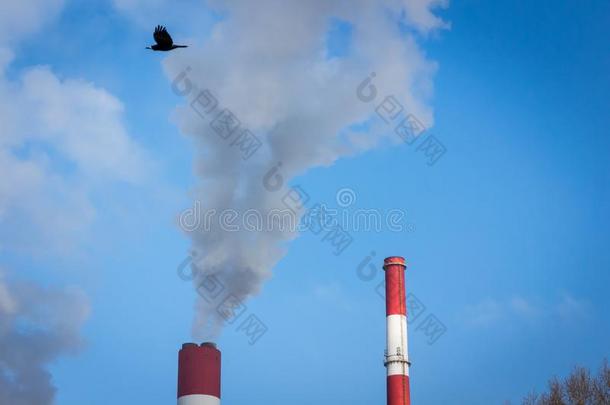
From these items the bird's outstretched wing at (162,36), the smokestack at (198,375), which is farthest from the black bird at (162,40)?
the smokestack at (198,375)

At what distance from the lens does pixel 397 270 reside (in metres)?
52.5

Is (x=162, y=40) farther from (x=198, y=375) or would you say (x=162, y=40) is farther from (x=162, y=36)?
(x=198, y=375)

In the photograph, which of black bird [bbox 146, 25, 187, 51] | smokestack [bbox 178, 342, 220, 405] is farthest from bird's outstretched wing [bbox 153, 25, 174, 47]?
smokestack [bbox 178, 342, 220, 405]

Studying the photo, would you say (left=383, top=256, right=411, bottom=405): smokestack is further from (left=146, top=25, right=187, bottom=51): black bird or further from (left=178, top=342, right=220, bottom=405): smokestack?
(left=146, top=25, right=187, bottom=51): black bird

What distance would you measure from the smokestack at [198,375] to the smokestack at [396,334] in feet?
26.9

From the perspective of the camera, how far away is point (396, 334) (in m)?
51.3

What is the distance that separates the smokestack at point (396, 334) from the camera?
165ft

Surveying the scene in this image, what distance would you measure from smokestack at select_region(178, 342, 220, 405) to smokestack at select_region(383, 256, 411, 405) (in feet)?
26.9

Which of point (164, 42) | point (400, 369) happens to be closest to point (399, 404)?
point (400, 369)

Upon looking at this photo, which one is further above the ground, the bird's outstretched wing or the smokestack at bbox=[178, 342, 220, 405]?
the bird's outstretched wing

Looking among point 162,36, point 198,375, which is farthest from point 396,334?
point 162,36

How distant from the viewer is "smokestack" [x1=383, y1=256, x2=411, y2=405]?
165ft

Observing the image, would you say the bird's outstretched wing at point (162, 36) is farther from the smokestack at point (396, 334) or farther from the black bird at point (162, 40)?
the smokestack at point (396, 334)

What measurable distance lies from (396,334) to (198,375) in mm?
9826
